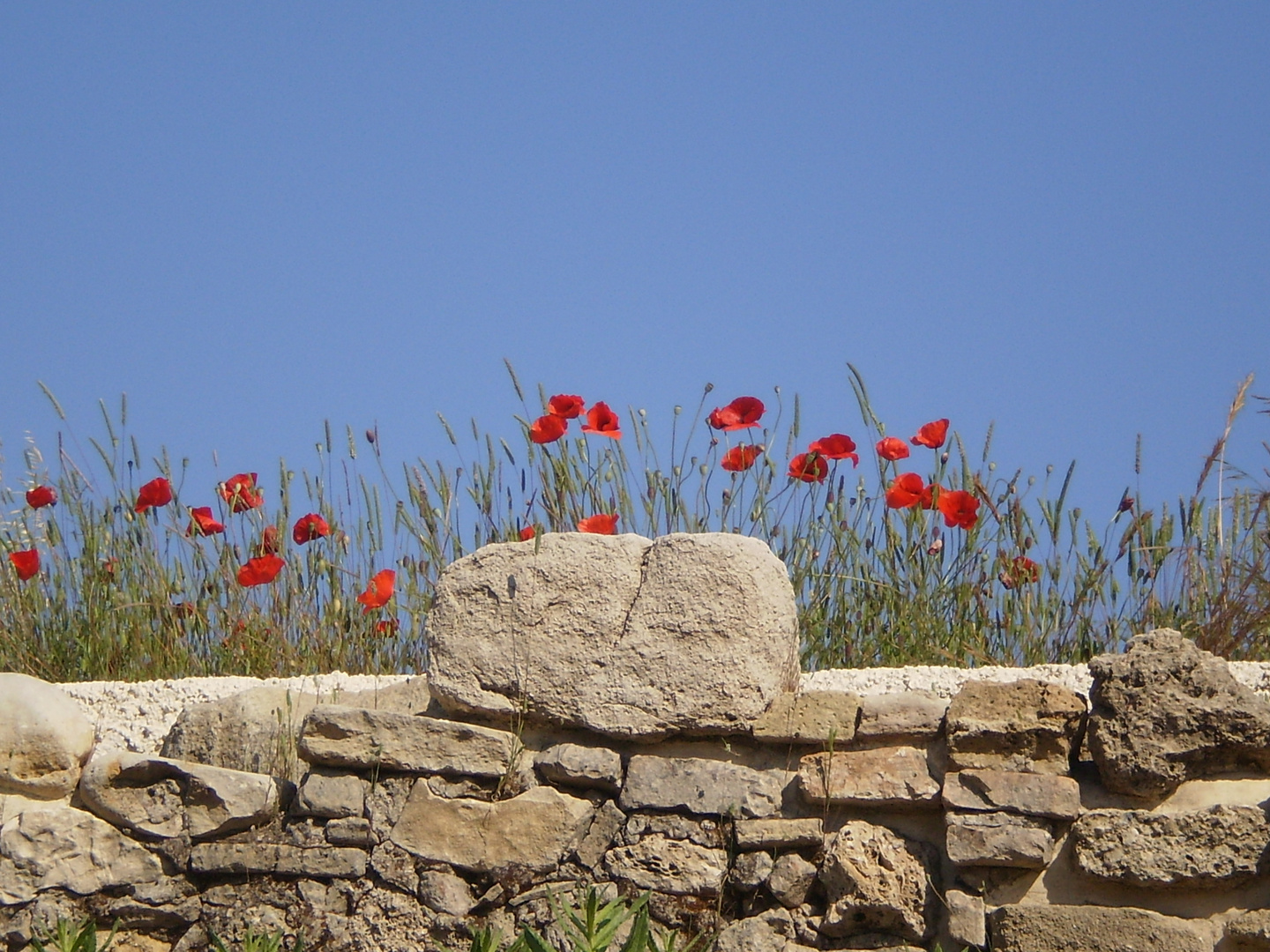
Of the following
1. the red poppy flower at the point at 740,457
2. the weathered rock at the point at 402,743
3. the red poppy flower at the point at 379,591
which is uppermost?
the red poppy flower at the point at 740,457

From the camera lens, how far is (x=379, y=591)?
15.5 feet

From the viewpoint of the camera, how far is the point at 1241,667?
3746mm

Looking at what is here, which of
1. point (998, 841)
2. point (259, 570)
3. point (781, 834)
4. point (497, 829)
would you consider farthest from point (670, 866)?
point (259, 570)

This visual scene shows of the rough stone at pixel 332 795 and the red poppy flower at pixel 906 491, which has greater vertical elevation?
the red poppy flower at pixel 906 491

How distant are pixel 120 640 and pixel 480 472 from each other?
1589mm

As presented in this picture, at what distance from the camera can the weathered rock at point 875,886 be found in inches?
123

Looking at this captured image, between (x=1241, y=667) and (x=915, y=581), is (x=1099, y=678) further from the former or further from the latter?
(x=915, y=581)

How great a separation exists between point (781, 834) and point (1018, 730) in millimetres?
648

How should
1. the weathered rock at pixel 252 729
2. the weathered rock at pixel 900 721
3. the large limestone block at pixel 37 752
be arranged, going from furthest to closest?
1. the weathered rock at pixel 252 729
2. the large limestone block at pixel 37 752
3. the weathered rock at pixel 900 721

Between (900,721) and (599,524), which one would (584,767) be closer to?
(900,721)

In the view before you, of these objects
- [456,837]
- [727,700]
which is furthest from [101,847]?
[727,700]

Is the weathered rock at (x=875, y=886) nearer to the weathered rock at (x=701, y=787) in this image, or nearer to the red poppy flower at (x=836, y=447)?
the weathered rock at (x=701, y=787)

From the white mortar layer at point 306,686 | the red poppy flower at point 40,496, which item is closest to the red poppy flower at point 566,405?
the white mortar layer at point 306,686

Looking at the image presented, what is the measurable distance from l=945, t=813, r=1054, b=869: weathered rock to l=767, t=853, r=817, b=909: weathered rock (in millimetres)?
357
